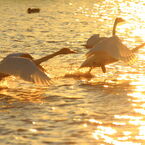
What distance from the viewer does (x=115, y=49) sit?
1647 centimetres

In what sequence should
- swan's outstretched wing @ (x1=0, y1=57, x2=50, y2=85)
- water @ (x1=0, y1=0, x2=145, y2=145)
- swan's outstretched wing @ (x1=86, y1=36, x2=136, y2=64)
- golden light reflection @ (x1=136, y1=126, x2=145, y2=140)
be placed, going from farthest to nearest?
swan's outstretched wing @ (x1=86, y1=36, x2=136, y2=64) → swan's outstretched wing @ (x1=0, y1=57, x2=50, y2=85) → water @ (x1=0, y1=0, x2=145, y2=145) → golden light reflection @ (x1=136, y1=126, x2=145, y2=140)

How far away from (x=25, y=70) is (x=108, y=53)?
10.3 ft

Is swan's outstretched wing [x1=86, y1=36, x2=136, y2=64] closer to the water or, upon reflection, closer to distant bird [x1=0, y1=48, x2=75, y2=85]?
the water

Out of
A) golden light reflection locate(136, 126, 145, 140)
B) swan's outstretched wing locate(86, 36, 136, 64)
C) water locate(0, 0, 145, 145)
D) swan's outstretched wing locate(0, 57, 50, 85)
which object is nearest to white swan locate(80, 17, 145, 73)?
swan's outstretched wing locate(86, 36, 136, 64)

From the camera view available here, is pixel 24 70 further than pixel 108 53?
No

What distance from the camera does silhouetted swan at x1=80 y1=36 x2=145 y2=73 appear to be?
1644cm

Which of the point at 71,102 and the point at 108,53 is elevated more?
the point at 108,53

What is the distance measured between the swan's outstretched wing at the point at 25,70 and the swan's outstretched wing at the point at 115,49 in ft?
9.15

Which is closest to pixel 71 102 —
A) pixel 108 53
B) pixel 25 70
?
pixel 25 70

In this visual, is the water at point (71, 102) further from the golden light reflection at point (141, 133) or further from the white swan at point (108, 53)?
the white swan at point (108, 53)

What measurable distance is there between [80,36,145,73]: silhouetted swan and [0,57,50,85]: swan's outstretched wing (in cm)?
283

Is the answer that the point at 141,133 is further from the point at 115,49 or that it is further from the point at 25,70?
the point at 115,49

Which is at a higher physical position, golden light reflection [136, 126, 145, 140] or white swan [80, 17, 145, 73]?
white swan [80, 17, 145, 73]

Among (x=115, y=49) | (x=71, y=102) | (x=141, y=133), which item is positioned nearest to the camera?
(x=141, y=133)
